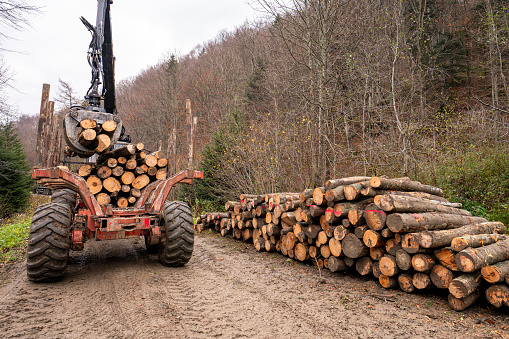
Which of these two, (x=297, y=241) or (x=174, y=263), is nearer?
(x=174, y=263)

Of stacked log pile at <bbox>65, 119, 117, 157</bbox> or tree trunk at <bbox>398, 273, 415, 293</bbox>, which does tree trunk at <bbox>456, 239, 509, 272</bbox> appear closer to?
tree trunk at <bbox>398, 273, 415, 293</bbox>

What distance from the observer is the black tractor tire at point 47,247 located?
4.22 meters

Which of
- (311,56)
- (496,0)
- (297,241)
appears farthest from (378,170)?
(496,0)

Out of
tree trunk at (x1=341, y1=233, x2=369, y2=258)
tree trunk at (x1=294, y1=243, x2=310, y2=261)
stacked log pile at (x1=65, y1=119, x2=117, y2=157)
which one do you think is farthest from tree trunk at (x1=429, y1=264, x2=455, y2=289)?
stacked log pile at (x1=65, y1=119, x2=117, y2=157)

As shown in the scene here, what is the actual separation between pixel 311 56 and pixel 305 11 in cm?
148

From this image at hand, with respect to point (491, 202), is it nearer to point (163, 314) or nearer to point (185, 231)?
point (185, 231)

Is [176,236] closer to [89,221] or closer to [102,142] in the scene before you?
[89,221]

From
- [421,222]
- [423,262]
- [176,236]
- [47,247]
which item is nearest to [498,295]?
[423,262]

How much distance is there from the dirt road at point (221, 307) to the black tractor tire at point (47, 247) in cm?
21

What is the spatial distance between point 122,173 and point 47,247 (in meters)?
1.94

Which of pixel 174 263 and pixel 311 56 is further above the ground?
pixel 311 56

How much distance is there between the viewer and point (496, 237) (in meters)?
4.05

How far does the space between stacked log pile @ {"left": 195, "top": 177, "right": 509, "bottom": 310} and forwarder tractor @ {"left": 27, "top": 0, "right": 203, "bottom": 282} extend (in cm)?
206

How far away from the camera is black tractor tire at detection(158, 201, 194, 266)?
5.13 m
